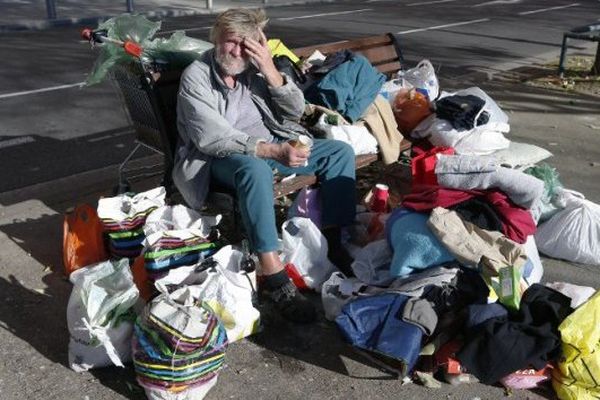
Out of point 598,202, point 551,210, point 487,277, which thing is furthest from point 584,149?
point 487,277

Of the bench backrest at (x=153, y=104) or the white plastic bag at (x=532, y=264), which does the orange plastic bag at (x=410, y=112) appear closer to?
the white plastic bag at (x=532, y=264)

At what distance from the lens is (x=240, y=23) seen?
348 cm

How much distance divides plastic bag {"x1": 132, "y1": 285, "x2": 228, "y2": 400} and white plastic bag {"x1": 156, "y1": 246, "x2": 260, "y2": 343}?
187mm

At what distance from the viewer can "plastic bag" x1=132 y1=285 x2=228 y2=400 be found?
2.60 m

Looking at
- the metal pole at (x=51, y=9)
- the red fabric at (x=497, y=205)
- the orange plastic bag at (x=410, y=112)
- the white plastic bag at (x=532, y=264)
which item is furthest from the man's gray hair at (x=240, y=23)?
the metal pole at (x=51, y=9)

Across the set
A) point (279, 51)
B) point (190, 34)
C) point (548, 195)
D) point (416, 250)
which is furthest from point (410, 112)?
point (190, 34)

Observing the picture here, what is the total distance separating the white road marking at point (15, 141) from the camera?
5.85m

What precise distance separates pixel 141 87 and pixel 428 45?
30.5ft

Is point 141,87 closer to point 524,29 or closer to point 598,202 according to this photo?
point 598,202

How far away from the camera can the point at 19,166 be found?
5.34 m

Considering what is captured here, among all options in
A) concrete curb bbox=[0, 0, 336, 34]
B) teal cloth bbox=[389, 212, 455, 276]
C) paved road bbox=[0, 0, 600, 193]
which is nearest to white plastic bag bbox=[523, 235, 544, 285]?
teal cloth bbox=[389, 212, 455, 276]

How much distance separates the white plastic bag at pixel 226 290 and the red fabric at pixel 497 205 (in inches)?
38.0

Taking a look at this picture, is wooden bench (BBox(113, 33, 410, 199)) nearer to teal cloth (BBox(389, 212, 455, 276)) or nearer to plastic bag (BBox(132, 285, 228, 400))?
teal cloth (BBox(389, 212, 455, 276))

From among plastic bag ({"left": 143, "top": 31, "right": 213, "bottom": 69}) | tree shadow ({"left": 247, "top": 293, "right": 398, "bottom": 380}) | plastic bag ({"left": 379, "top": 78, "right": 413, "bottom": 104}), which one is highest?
plastic bag ({"left": 143, "top": 31, "right": 213, "bottom": 69})
